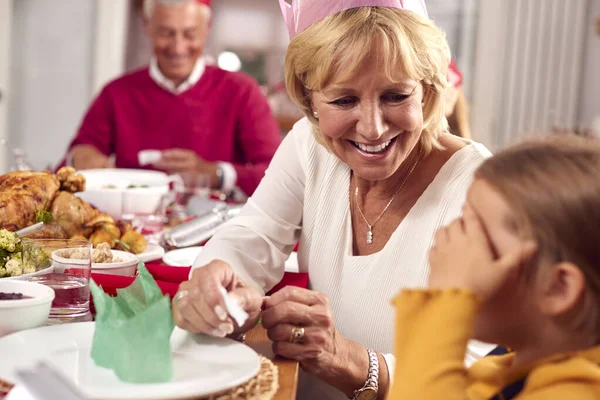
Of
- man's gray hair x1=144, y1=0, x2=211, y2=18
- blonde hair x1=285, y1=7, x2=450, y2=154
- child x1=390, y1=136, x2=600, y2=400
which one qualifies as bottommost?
child x1=390, y1=136, x2=600, y2=400

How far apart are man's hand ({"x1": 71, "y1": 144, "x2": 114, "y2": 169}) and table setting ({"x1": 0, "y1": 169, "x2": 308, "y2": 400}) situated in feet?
4.12

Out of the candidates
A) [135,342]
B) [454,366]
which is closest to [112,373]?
[135,342]

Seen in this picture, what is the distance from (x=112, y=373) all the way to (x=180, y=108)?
256cm

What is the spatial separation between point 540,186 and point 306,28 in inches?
28.5

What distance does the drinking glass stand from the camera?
1.12 metres

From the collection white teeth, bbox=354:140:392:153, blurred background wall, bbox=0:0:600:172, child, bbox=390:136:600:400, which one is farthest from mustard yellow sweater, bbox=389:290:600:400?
blurred background wall, bbox=0:0:600:172

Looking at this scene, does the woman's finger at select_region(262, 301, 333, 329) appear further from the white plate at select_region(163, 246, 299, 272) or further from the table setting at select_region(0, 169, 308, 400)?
the white plate at select_region(163, 246, 299, 272)

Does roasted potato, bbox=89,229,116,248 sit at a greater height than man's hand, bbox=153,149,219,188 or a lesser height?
greater

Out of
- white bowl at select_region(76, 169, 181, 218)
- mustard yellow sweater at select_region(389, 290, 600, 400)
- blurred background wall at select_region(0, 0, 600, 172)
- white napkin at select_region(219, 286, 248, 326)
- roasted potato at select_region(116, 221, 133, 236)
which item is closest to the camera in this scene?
mustard yellow sweater at select_region(389, 290, 600, 400)

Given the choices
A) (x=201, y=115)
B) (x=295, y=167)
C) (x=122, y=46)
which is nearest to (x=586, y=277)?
(x=295, y=167)

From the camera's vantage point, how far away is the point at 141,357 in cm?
86

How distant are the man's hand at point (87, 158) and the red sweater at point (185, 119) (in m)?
0.20

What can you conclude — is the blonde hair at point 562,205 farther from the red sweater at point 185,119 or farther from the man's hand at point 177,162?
the red sweater at point 185,119

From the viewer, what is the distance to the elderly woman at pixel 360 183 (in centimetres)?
130
